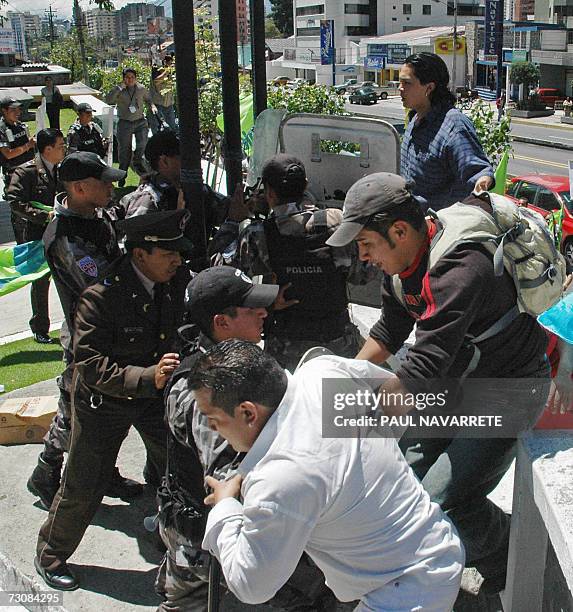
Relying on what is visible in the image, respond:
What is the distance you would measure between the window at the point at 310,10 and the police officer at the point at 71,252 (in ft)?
322

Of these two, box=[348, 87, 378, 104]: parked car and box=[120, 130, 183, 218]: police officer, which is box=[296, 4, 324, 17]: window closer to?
box=[348, 87, 378, 104]: parked car

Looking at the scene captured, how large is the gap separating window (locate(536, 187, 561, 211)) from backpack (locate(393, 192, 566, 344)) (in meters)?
11.5

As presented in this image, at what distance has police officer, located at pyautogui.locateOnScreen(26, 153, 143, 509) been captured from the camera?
402 centimetres

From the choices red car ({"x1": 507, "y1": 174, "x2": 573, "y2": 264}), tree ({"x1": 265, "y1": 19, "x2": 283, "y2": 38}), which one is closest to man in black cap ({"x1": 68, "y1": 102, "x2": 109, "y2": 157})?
red car ({"x1": 507, "y1": 174, "x2": 573, "y2": 264})

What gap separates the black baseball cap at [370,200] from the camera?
262 cm

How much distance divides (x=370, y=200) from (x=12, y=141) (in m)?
7.68

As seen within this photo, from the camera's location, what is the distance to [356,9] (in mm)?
94625

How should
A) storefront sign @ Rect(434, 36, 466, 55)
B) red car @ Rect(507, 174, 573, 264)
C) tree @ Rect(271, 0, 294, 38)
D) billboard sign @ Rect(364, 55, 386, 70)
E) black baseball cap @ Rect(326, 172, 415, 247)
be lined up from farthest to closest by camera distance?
tree @ Rect(271, 0, 294, 38), billboard sign @ Rect(364, 55, 386, 70), storefront sign @ Rect(434, 36, 466, 55), red car @ Rect(507, 174, 573, 264), black baseball cap @ Rect(326, 172, 415, 247)

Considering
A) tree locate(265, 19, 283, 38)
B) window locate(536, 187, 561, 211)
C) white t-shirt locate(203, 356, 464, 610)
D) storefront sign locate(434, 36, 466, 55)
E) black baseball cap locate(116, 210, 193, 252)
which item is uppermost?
tree locate(265, 19, 283, 38)

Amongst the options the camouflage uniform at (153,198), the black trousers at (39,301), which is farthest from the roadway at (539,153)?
the camouflage uniform at (153,198)

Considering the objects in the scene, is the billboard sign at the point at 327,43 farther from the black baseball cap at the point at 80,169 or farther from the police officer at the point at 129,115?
the black baseball cap at the point at 80,169

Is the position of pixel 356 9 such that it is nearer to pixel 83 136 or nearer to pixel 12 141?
pixel 83 136

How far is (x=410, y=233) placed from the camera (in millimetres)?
2668

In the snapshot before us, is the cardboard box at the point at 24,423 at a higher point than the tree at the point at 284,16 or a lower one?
lower
